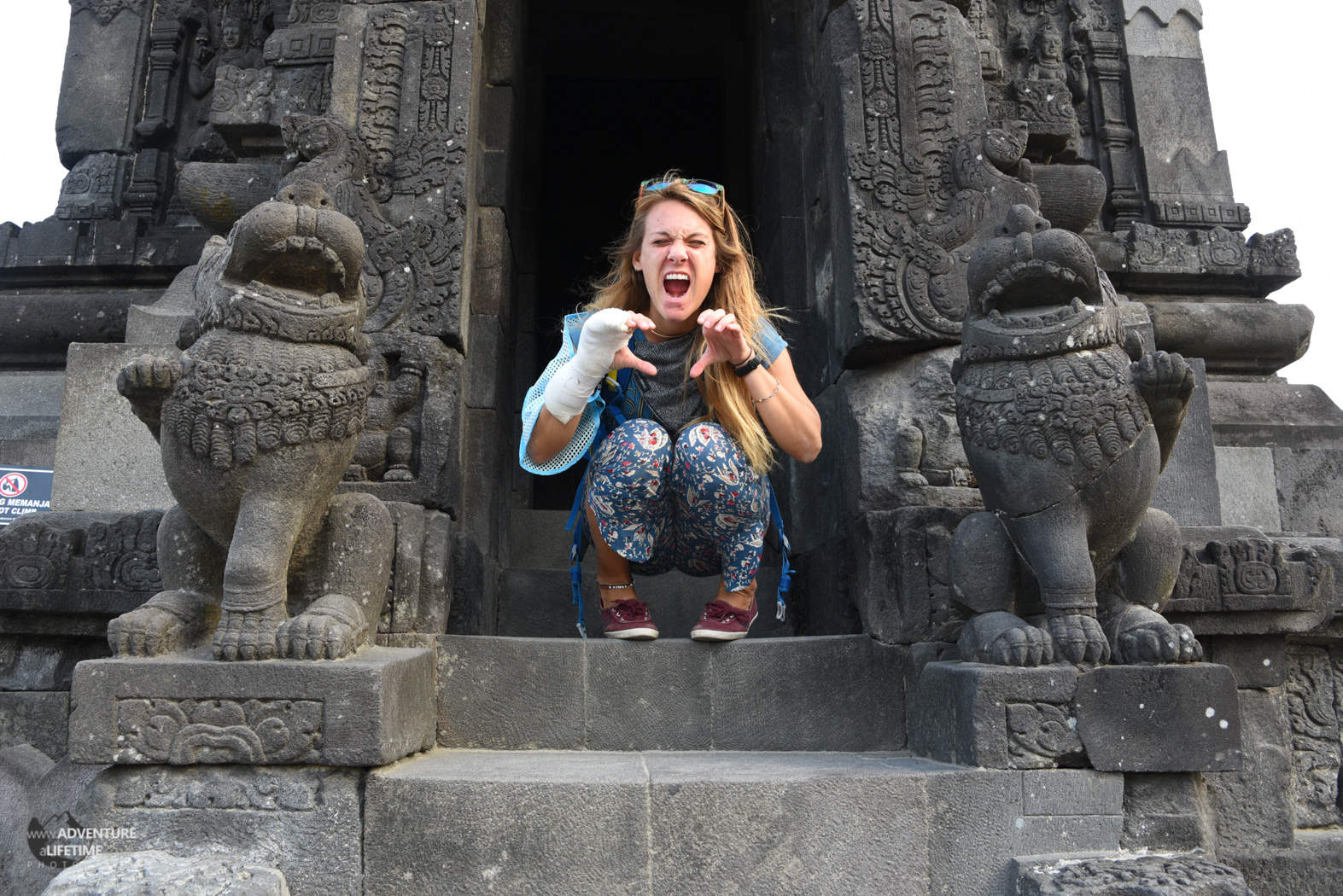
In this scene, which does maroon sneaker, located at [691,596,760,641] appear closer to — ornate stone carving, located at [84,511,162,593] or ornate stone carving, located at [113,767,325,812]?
ornate stone carving, located at [113,767,325,812]

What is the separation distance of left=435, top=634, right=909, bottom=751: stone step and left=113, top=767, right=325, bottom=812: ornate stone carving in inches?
26.5

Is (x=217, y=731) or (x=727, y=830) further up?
(x=217, y=731)

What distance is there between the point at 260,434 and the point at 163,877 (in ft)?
3.10

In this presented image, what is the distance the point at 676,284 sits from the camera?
2926 millimetres

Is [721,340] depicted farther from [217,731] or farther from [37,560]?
[37,560]

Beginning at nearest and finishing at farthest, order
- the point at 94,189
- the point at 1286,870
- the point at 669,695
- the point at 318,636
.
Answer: the point at 318,636
the point at 1286,870
the point at 669,695
the point at 94,189

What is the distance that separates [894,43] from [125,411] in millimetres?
3185

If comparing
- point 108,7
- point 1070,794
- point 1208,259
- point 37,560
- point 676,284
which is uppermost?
A: point 108,7

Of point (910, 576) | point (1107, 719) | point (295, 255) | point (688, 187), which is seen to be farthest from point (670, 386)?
point (1107, 719)

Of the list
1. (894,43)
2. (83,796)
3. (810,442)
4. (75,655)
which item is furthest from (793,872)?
(894,43)

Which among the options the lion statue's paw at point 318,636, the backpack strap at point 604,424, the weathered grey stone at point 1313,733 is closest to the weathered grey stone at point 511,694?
the backpack strap at point 604,424

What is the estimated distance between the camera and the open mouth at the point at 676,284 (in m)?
2.91

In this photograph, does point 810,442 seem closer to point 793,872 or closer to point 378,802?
point 793,872

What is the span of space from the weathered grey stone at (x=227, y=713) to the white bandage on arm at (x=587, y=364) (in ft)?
3.00
